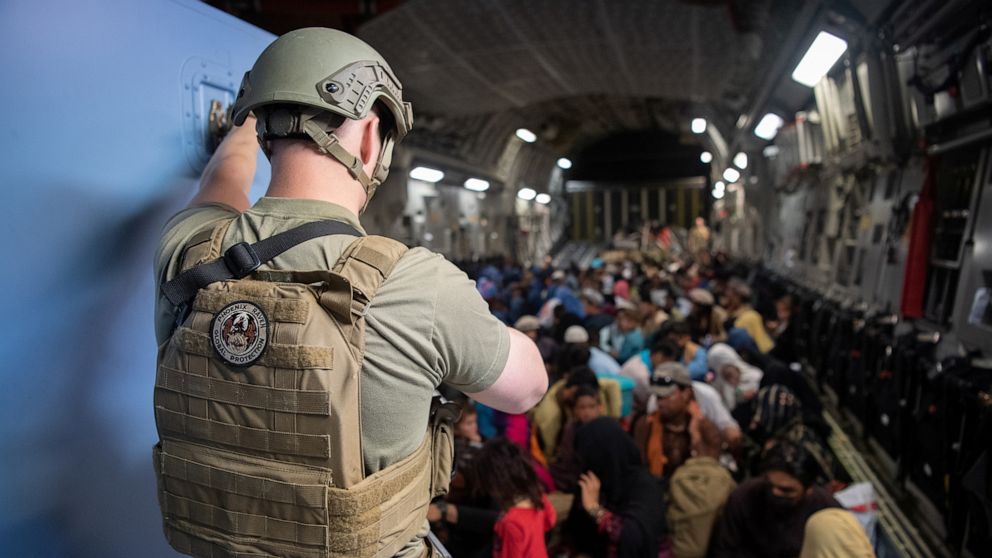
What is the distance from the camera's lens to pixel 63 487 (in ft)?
5.37

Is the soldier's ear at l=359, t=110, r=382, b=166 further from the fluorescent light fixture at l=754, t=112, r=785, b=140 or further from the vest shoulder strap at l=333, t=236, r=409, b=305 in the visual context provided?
the fluorescent light fixture at l=754, t=112, r=785, b=140

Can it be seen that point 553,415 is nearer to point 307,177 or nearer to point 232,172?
point 232,172

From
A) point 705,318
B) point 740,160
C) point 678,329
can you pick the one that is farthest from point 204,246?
point 740,160

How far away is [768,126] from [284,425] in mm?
13695

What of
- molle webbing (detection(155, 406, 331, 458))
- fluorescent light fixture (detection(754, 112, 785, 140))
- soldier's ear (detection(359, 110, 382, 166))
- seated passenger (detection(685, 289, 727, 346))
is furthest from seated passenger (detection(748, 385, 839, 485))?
fluorescent light fixture (detection(754, 112, 785, 140))

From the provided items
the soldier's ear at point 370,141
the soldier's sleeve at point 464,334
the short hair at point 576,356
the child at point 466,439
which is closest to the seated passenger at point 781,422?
the short hair at point 576,356

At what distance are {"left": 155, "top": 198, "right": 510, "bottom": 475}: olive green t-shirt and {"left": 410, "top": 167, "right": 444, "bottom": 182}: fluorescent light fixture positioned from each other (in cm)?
1437

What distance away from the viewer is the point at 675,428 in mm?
4566

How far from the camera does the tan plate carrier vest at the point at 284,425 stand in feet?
4.02

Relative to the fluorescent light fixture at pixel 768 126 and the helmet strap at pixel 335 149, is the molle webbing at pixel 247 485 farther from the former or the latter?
the fluorescent light fixture at pixel 768 126

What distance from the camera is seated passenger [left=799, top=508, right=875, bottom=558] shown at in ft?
9.38

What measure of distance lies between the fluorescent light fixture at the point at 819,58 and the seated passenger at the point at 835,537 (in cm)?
575

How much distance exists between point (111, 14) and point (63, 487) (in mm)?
1277

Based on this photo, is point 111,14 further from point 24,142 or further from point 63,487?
point 63,487
